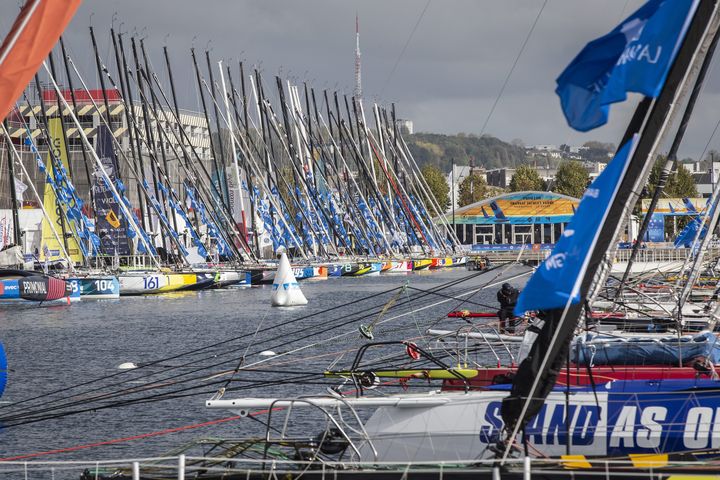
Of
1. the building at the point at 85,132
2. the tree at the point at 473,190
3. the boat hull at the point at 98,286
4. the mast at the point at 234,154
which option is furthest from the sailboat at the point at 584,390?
the tree at the point at 473,190

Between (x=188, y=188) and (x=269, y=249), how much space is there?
96.9ft

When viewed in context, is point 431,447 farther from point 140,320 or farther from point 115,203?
point 115,203

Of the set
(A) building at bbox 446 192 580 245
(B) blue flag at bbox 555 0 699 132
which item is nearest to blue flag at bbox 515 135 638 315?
(B) blue flag at bbox 555 0 699 132

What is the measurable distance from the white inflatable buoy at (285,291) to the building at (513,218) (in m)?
88.1

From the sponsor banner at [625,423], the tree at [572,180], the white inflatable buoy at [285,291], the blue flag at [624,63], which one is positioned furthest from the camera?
the tree at [572,180]

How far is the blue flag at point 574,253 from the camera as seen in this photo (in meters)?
12.1

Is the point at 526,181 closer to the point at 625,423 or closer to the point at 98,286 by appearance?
the point at 98,286

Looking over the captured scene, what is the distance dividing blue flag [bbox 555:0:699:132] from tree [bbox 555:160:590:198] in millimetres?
168954

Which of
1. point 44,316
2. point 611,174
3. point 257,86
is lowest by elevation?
point 44,316

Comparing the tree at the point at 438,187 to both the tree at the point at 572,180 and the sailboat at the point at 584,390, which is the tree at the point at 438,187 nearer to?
the tree at the point at 572,180

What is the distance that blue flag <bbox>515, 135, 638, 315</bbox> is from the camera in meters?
12.1

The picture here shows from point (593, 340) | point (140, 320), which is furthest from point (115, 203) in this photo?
point (593, 340)

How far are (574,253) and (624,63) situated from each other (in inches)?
82.5

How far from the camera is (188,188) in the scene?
267ft
